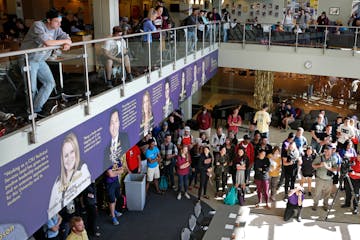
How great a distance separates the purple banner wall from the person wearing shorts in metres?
2.03

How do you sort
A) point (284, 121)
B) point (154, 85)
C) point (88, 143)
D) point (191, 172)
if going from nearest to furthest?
point (88, 143) → point (154, 85) → point (191, 172) → point (284, 121)

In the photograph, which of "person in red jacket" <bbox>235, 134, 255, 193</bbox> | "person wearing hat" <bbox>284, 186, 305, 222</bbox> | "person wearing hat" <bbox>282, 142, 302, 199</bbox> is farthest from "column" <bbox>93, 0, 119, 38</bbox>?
"person wearing hat" <bbox>284, 186, 305, 222</bbox>

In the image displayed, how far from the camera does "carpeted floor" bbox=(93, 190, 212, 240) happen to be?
954 cm

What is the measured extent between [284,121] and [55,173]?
13.5 meters

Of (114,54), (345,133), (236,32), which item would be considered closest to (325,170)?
(345,133)

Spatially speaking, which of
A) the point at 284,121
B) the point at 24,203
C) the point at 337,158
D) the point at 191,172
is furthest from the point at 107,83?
the point at 284,121

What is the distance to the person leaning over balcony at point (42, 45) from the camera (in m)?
4.98

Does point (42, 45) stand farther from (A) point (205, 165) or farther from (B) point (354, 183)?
(B) point (354, 183)

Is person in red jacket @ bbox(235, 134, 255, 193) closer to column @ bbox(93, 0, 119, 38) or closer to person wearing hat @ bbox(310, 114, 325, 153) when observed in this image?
person wearing hat @ bbox(310, 114, 325, 153)

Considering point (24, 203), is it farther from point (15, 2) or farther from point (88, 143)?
point (15, 2)

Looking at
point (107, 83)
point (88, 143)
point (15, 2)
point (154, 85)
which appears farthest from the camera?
point (15, 2)

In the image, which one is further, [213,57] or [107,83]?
[213,57]

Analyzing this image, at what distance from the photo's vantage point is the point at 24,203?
4754 mm

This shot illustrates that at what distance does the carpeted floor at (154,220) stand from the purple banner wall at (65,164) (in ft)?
8.61
